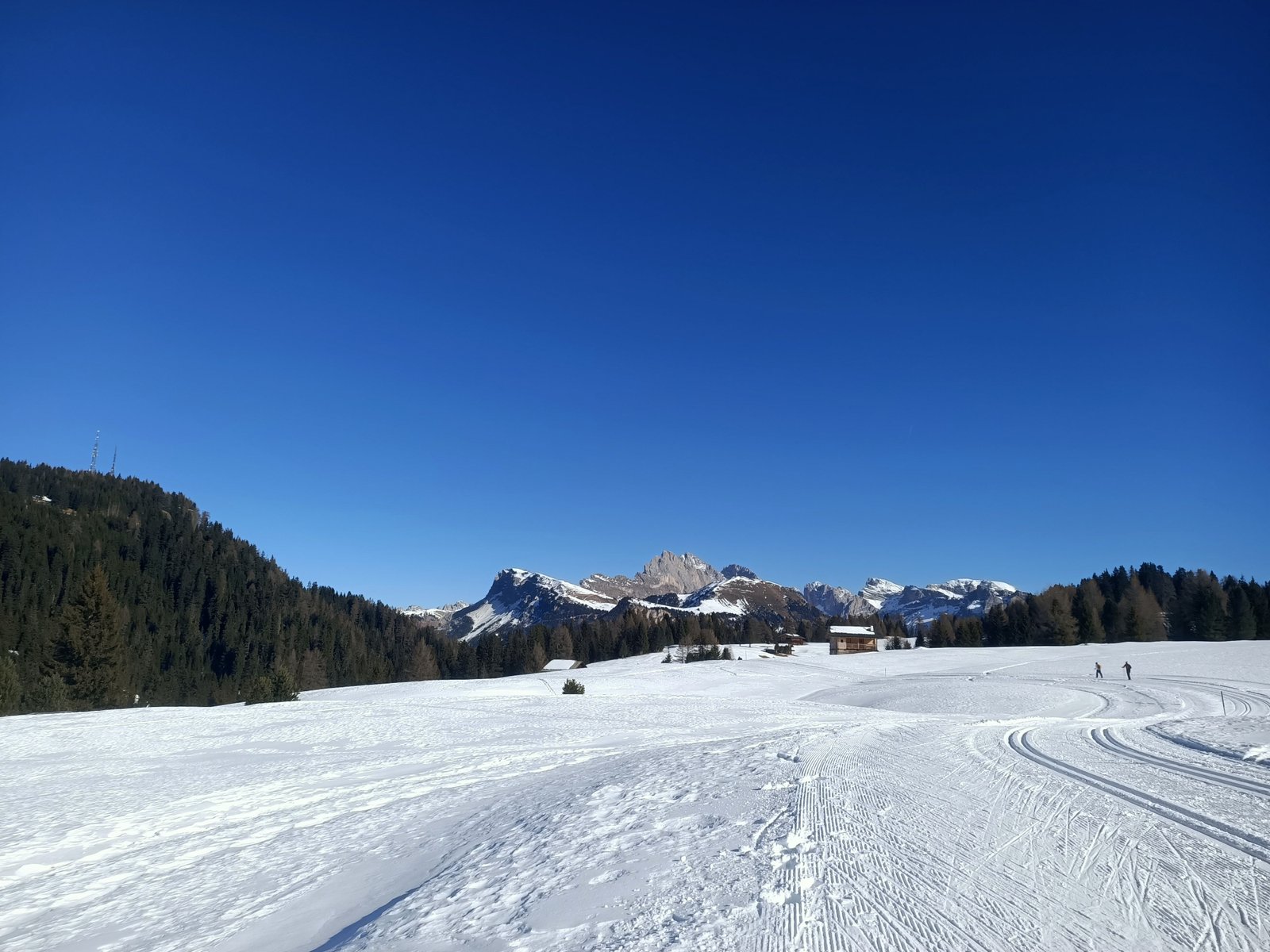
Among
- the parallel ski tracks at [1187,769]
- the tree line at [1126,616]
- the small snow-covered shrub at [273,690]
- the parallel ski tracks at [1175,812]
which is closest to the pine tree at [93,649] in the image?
the small snow-covered shrub at [273,690]

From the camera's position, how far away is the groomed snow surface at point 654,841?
17.6 feet

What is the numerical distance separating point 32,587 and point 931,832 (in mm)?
141611

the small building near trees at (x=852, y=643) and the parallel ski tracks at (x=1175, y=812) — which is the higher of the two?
the parallel ski tracks at (x=1175, y=812)

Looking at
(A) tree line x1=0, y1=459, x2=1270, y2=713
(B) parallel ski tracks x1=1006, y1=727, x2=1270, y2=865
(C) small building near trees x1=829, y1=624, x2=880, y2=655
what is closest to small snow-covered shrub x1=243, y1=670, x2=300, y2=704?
(B) parallel ski tracks x1=1006, y1=727, x2=1270, y2=865

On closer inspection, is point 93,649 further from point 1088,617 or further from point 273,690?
point 1088,617

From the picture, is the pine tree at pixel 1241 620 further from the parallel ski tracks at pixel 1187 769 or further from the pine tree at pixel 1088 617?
the parallel ski tracks at pixel 1187 769

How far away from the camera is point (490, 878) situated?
6855 millimetres

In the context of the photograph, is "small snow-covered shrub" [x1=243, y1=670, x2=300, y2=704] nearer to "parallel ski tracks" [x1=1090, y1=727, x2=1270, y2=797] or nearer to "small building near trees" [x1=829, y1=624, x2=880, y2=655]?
"parallel ski tracks" [x1=1090, y1=727, x2=1270, y2=797]

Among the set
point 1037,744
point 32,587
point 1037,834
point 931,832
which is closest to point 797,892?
point 931,832

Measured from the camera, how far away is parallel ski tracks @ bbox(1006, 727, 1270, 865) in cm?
694

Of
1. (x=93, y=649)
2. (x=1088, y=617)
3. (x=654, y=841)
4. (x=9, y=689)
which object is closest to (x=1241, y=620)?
(x=1088, y=617)

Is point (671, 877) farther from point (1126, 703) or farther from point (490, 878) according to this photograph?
point (1126, 703)

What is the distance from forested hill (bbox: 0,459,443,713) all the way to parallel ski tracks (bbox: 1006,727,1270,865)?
305ft

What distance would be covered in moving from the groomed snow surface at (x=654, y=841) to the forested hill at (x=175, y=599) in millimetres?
83488
